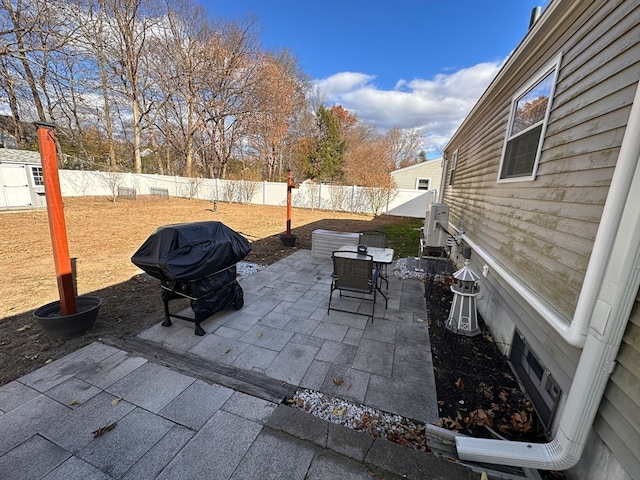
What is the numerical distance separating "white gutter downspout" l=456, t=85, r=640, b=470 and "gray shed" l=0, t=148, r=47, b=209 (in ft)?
51.4

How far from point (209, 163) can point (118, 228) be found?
1530 centimetres

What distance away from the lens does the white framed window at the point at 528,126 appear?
8.01ft

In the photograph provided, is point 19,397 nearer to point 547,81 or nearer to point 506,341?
point 506,341

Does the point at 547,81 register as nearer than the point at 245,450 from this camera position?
No

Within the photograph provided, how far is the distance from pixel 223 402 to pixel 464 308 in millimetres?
2766

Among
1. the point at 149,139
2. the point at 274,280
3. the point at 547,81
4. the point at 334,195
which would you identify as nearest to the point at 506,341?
the point at 547,81

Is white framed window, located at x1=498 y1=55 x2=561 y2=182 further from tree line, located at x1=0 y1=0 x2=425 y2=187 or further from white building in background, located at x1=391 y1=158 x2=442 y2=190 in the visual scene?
white building in background, located at x1=391 y1=158 x2=442 y2=190

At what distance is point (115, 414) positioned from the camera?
74.3 inches

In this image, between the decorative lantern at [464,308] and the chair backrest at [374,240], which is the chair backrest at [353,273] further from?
the chair backrest at [374,240]

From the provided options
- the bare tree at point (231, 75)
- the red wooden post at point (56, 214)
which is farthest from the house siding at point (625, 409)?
the bare tree at point (231, 75)

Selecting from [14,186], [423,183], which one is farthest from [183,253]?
[423,183]

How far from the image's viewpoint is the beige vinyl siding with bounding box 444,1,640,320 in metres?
1.55

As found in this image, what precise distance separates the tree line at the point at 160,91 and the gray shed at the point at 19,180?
4.62m

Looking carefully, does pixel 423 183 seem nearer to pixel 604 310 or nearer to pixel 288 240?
pixel 288 240
